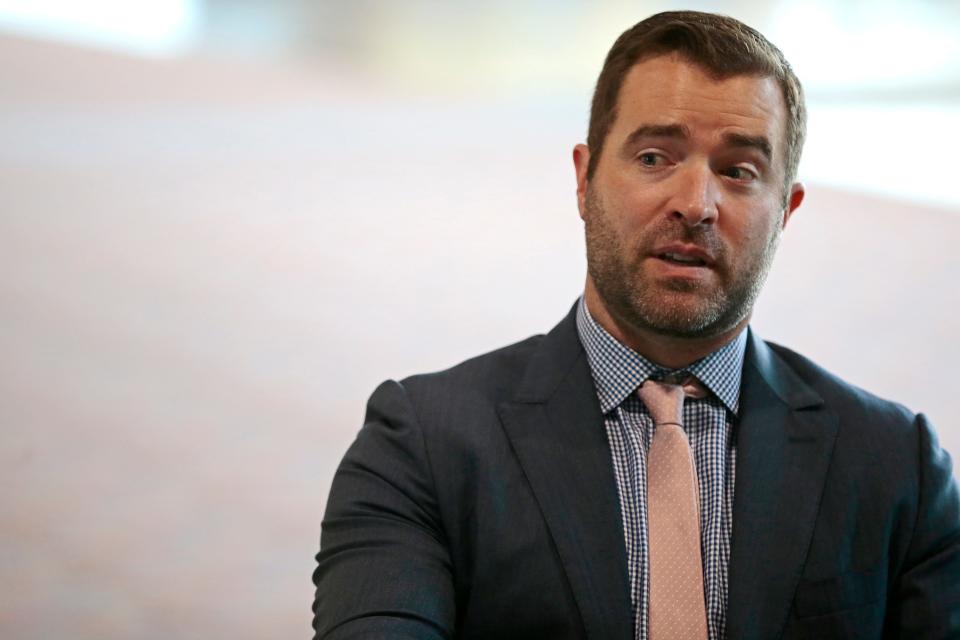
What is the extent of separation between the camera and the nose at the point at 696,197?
152 centimetres

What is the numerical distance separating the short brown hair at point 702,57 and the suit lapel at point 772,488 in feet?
0.88

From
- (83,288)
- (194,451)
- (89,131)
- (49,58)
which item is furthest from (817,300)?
(49,58)

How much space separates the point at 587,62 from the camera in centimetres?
466

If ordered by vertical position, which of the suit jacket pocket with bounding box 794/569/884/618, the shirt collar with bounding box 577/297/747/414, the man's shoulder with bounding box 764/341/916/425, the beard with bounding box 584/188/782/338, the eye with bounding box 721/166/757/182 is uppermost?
the eye with bounding box 721/166/757/182

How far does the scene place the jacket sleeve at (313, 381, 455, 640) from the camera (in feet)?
4.55

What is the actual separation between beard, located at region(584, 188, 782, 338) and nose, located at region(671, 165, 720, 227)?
0.03 ft

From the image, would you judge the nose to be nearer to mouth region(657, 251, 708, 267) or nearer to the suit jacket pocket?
mouth region(657, 251, 708, 267)

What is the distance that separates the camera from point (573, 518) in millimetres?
1479

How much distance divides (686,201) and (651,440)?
0.97 ft

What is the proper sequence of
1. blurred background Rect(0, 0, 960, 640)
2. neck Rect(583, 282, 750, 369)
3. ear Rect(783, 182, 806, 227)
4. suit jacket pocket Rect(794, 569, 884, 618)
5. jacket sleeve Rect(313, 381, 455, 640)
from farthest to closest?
blurred background Rect(0, 0, 960, 640) < ear Rect(783, 182, 806, 227) < neck Rect(583, 282, 750, 369) < suit jacket pocket Rect(794, 569, 884, 618) < jacket sleeve Rect(313, 381, 455, 640)

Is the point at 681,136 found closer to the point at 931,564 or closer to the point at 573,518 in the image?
the point at 573,518

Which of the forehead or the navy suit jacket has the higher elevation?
the forehead

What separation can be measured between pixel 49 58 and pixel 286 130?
884mm

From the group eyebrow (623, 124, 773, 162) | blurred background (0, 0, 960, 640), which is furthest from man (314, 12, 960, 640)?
blurred background (0, 0, 960, 640)
